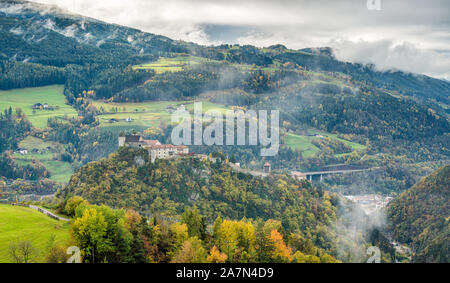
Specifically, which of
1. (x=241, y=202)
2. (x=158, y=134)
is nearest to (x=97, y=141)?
(x=158, y=134)

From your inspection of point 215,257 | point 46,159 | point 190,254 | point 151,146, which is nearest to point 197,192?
point 151,146

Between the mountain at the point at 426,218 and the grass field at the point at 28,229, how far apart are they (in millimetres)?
72237

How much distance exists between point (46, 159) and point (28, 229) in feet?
426

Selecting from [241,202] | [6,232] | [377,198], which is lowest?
[377,198]

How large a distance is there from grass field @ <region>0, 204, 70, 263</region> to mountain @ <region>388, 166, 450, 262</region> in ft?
237

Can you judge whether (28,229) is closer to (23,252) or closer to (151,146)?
(23,252)

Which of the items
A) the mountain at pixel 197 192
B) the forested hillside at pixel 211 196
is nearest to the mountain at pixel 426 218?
the forested hillside at pixel 211 196

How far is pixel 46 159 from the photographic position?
577ft

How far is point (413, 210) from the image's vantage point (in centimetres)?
12925

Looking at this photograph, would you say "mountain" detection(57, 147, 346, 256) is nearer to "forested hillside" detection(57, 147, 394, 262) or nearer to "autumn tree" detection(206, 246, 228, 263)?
"forested hillside" detection(57, 147, 394, 262)

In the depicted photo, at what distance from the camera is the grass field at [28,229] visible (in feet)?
160

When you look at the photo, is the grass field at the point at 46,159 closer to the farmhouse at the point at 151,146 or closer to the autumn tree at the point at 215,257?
the farmhouse at the point at 151,146
